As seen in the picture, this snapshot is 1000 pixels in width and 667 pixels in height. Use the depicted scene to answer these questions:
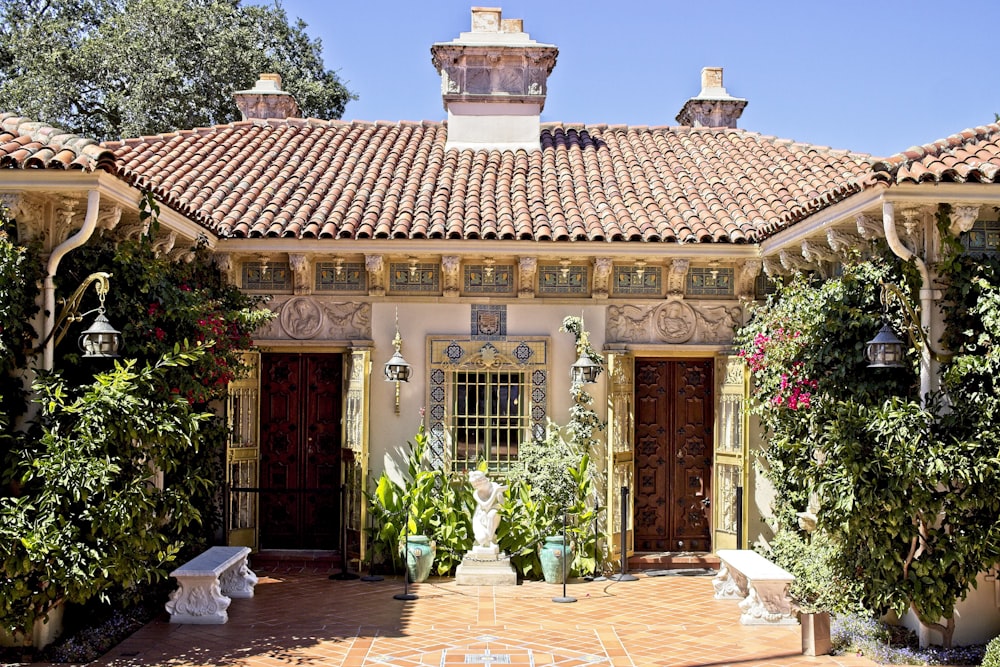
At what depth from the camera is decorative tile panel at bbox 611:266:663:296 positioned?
11.3 metres

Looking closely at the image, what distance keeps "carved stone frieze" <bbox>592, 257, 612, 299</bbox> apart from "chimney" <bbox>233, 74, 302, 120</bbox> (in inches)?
287

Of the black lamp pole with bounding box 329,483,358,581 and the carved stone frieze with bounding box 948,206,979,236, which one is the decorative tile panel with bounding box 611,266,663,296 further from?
the carved stone frieze with bounding box 948,206,979,236

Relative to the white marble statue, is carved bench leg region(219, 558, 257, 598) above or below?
below

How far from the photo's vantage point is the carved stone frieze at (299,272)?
433 inches

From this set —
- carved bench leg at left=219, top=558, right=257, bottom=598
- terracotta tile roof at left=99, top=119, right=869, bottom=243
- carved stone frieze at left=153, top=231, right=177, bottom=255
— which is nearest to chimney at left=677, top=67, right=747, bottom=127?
terracotta tile roof at left=99, top=119, right=869, bottom=243

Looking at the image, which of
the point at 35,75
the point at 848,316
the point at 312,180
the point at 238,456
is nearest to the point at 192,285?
the point at 238,456

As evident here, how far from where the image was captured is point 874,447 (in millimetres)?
7121

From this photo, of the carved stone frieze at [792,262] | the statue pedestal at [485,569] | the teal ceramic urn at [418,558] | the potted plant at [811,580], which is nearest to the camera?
the potted plant at [811,580]

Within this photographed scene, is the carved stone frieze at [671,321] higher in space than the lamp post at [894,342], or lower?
higher

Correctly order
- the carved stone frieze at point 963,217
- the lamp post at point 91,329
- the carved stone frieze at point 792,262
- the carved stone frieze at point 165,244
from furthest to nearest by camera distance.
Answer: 1. the carved stone frieze at point 792,262
2. the carved stone frieze at point 165,244
3. the carved stone frieze at point 963,217
4. the lamp post at point 91,329

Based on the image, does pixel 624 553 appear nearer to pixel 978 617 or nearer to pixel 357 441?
pixel 357 441

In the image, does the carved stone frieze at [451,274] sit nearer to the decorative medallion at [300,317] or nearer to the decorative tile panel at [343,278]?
the decorative tile panel at [343,278]

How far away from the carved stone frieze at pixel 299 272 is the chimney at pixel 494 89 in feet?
13.5

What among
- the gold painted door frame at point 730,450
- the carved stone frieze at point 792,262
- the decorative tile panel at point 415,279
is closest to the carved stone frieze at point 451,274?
the decorative tile panel at point 415,279
